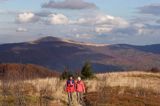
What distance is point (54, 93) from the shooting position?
4238cm

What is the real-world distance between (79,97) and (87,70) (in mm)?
16373

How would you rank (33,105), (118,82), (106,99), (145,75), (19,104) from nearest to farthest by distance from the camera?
(19,104), (33,105), (106,99), (118,82), (145,75)

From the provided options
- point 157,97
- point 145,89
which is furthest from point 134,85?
point 157,97

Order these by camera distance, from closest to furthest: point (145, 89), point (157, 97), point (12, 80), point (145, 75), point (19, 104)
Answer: point (19, 104) → point (12, 80) → point (157, 97) → point (145, 89) → point (145, 75)

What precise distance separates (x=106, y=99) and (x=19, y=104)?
37.0 feet

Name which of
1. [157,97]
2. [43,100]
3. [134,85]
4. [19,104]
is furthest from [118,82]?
[19,104]

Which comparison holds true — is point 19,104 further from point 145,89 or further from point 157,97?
point 145,89

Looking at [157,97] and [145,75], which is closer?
[157,97]

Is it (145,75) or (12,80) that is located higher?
(12,80)

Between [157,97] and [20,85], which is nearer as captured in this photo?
[20,85]

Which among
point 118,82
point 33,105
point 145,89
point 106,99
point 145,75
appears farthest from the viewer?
point 145,75

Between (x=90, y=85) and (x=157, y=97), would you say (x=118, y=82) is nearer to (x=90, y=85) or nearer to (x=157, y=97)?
(x=90, y=85)

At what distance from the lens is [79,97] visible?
130 ft

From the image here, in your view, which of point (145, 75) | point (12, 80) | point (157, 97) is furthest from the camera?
point (145, 75)
